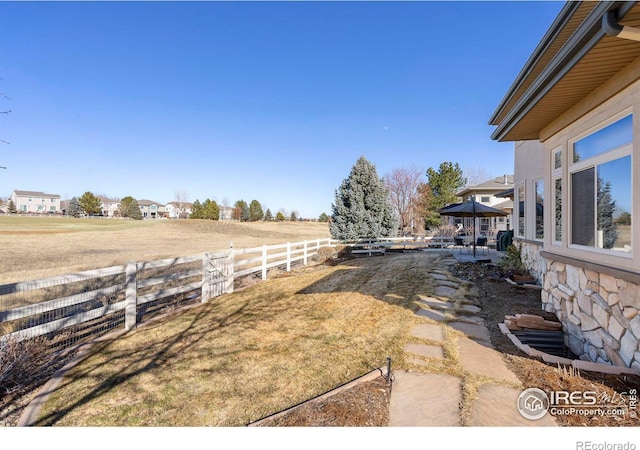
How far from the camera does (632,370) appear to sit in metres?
2.58

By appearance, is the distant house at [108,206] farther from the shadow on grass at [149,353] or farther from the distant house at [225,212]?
the shadow on grass at [149,353]

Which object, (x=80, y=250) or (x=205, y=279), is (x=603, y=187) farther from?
(x=80, y=250)

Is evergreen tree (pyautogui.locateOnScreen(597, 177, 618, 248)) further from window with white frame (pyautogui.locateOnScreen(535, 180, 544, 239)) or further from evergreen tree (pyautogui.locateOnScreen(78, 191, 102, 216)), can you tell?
evergreen tree (pyautogui.locateOnScreen(78, 191, 102, 216))

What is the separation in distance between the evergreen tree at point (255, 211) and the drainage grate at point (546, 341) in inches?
2179

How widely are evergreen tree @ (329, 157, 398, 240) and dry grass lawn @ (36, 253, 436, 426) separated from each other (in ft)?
31.9

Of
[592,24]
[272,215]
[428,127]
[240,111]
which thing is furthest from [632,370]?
[272,215]

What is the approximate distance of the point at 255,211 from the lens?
57.4 metres

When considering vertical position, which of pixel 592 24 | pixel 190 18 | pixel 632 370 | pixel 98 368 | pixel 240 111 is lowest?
pixel 98 368

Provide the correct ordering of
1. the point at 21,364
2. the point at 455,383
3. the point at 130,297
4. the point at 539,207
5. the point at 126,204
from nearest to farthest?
the point at 455,383, the point at 21,364, the point at 130,297, the point at 539,207, the point at 126,204

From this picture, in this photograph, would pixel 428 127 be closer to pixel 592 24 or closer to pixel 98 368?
pixel 592 24

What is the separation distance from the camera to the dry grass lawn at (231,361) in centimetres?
240

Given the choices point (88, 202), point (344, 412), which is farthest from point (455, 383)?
point (88, 202)

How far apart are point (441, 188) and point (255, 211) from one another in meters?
37.8

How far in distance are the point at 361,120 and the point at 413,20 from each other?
11.8 meters
